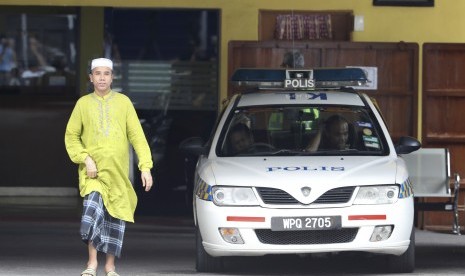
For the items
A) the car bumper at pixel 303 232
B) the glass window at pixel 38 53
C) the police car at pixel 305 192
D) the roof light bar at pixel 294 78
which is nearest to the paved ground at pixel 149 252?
the police car at pixel 305 192

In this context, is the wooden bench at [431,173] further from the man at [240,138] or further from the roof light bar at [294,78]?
the man at [240,138]

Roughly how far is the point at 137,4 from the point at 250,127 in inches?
167

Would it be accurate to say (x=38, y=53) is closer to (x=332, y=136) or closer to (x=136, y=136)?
(x=332, y=136)

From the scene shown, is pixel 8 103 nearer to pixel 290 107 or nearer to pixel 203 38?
pixel 203 38

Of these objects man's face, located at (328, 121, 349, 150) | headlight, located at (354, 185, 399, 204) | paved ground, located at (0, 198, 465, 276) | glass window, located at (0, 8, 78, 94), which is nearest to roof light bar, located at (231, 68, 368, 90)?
man's face, located at (328, 121, 349, 150)

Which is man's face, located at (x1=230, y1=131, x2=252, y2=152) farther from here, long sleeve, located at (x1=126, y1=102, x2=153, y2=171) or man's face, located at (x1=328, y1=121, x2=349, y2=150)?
long sleeve, located at (x1=126, y1=102, x2=153, y2=171)

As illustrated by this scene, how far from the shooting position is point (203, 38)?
58.2 ft

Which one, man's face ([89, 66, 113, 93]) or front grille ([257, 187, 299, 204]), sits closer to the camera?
man's face ([89, 66, 113, 93])

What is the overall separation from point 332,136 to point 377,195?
124cm

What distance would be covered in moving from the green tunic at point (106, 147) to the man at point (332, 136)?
6.95 feet

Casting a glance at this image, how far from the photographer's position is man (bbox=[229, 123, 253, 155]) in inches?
476

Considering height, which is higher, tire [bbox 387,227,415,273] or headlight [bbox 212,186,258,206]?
headlight [bbox 212,186,258,206]

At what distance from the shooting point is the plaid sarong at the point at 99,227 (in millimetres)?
10414

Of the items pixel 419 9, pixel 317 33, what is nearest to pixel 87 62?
pixel 317 33
